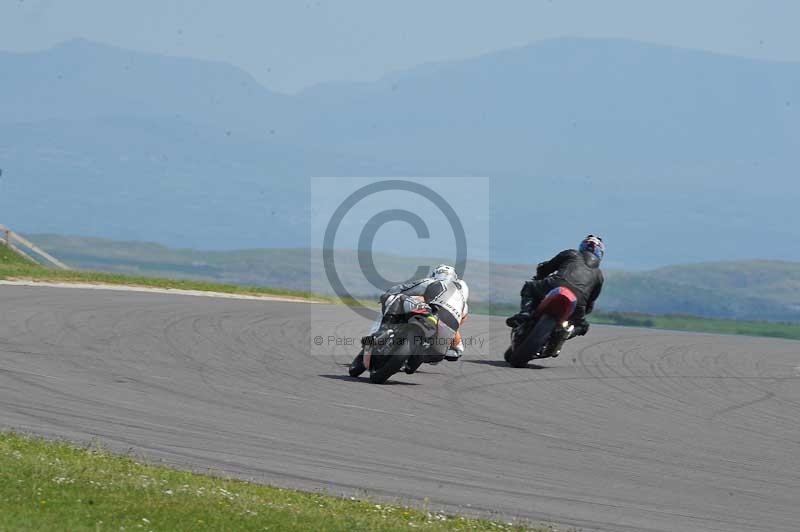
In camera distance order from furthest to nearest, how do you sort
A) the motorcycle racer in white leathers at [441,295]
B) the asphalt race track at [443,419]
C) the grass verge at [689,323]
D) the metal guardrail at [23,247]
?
the metal guardrail at [23,247], the grass verge at [689,323], the motorcycle racer in white leathers at [441,295], the asphalt race track at [443,419]

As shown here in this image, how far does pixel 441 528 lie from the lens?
928 centimetres

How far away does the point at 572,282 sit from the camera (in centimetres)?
2019

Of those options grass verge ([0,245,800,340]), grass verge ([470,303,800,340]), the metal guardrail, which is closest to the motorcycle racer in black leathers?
grass verge ([0,245,800,340])

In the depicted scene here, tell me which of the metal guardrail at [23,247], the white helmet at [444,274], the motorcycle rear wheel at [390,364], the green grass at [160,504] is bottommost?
the green grass at [160,504]

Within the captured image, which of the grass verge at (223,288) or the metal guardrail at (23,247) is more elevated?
the metal guardrail at (23,247)

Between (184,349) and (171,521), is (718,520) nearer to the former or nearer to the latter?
(171,521)


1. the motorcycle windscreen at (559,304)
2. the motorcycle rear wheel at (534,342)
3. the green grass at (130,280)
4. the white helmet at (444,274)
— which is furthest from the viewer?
the green grass at (130,280)

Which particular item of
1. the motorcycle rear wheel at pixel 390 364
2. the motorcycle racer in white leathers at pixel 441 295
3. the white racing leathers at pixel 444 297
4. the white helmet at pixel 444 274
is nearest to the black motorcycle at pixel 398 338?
the motorcycle rear wheel at pixel 390 364

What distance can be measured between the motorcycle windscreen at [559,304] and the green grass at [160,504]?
32.6 feet

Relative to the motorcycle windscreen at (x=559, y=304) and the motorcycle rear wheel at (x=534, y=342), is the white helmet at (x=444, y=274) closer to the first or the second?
the motorcycle windscreen at (x=559, y=304)

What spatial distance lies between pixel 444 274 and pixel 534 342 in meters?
2.09

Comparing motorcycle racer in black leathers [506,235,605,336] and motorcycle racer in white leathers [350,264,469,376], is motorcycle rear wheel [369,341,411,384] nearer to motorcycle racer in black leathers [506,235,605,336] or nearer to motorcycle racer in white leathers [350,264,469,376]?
motorcycle racer in white leathers [350,264,469,376]

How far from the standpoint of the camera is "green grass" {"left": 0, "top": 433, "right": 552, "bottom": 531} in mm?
8852

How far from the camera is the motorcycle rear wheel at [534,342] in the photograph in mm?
19906
